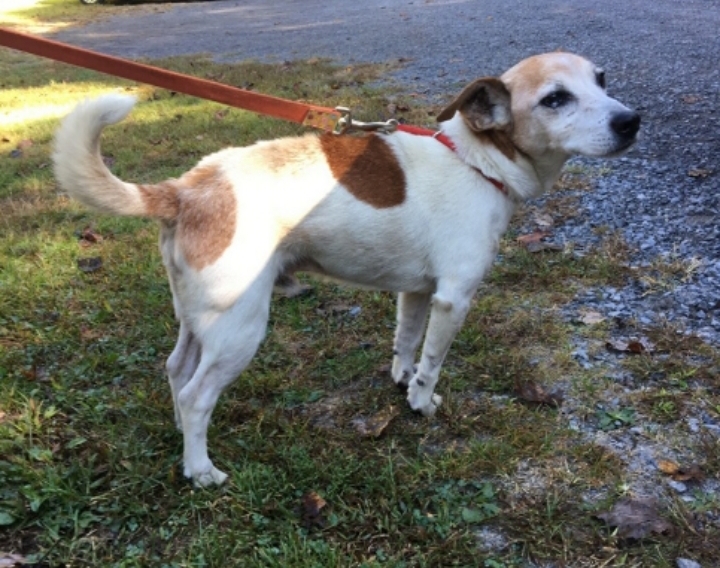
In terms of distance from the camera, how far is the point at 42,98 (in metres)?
8.77

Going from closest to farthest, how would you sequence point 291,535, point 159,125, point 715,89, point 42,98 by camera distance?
point 291,535 → point 715,89 → point 159,125 → point 42,98

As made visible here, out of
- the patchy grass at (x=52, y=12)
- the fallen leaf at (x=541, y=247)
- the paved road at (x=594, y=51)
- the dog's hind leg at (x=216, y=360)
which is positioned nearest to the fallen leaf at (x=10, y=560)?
the dog's hind leg at (x=216, y=360)

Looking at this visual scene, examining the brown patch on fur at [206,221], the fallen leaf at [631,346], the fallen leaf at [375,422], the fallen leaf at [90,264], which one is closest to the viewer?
the brown patch on fur at [206,221]

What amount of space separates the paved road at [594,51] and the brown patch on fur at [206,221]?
238 cm

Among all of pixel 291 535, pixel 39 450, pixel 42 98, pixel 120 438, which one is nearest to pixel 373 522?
pixel 291 535

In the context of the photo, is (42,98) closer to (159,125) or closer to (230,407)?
(159,125)

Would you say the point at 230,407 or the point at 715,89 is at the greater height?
the point at 715,89

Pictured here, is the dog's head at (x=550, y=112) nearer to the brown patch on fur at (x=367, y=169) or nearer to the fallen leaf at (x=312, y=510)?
the brown patch on fur at (x=367, y=169)

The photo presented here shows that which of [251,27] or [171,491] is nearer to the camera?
[171,491]

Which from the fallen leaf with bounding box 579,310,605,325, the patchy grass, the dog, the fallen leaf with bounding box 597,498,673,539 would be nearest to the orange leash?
the dog

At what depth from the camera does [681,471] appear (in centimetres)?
250

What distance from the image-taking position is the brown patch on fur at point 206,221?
237 cm

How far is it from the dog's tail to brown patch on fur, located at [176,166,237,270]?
59mm

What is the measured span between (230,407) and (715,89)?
6283 mm
